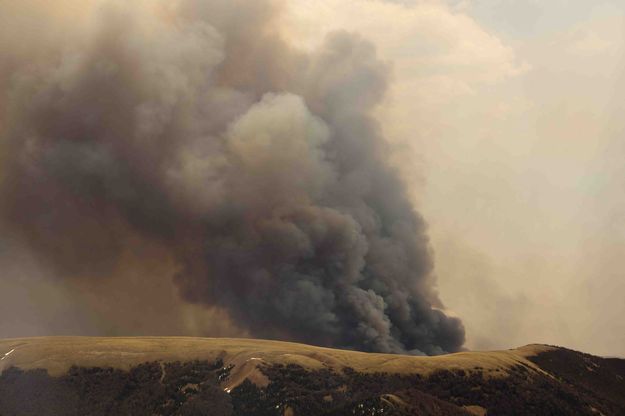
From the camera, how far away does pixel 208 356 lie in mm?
111062

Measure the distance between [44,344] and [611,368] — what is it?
123612 millimetres

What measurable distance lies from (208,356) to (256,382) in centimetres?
1457

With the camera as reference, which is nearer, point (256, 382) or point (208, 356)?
point (256, 382)

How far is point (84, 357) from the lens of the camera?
4331 inches

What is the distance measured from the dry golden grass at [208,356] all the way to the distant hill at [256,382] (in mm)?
185

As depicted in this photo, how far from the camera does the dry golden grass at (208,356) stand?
352 feet

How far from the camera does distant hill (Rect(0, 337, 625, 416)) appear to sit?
9525cm

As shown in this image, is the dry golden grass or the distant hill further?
the dry golden grass

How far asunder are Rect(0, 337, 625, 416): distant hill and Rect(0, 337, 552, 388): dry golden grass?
18 cm

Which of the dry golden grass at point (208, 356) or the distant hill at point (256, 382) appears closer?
the distant hill at point (256, 382)

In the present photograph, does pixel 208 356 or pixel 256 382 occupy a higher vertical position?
pixel 208 356

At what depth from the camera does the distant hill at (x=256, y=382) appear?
95.2 m

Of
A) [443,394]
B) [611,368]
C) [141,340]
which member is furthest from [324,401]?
[611,368]

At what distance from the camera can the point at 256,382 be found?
99812 millimetres
